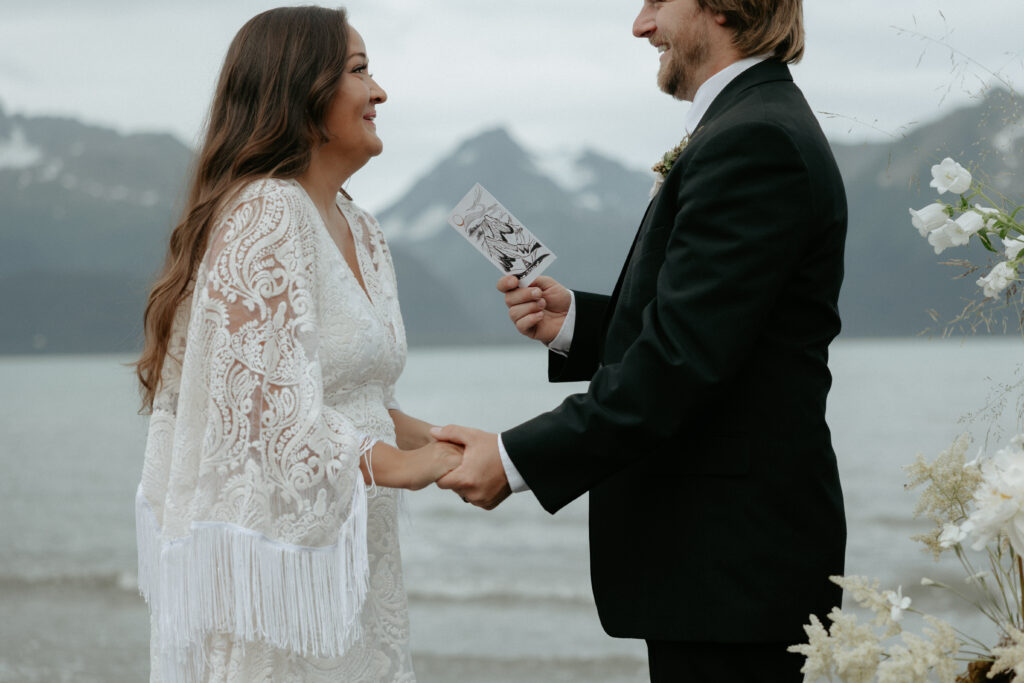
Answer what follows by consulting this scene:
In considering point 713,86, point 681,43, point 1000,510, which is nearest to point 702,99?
point 713,86

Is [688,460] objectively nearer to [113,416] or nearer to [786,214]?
[786,214]

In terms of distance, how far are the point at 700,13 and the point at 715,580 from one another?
133 cm

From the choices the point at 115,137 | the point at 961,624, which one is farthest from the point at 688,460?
the point at 115,137

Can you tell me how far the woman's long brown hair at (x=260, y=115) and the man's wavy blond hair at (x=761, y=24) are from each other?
39.1 inches

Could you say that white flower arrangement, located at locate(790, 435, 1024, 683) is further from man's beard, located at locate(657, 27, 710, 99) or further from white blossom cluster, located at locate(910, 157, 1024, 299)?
man's beard, located at locate(657, 27, 710, 99)

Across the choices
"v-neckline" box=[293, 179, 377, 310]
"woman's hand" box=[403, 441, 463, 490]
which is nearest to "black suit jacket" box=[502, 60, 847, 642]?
"woman's hand" box=[403, 441, 463, 490]

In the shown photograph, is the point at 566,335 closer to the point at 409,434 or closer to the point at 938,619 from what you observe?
the point at 409,434

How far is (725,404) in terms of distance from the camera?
86.5 inches

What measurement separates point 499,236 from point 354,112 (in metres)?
0.62

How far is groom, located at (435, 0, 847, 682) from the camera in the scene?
210cm

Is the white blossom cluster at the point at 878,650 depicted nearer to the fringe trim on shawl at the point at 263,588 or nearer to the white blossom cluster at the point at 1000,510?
the white blossom cluster at the point at 1000,510

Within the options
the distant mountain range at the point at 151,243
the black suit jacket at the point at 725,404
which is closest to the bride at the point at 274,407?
the black suit jacket at the point at 725,404

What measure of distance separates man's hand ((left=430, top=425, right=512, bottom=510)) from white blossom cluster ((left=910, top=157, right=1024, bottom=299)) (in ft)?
3.85

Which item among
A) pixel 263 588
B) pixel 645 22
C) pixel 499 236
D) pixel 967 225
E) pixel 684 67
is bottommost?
pixel 263 588
